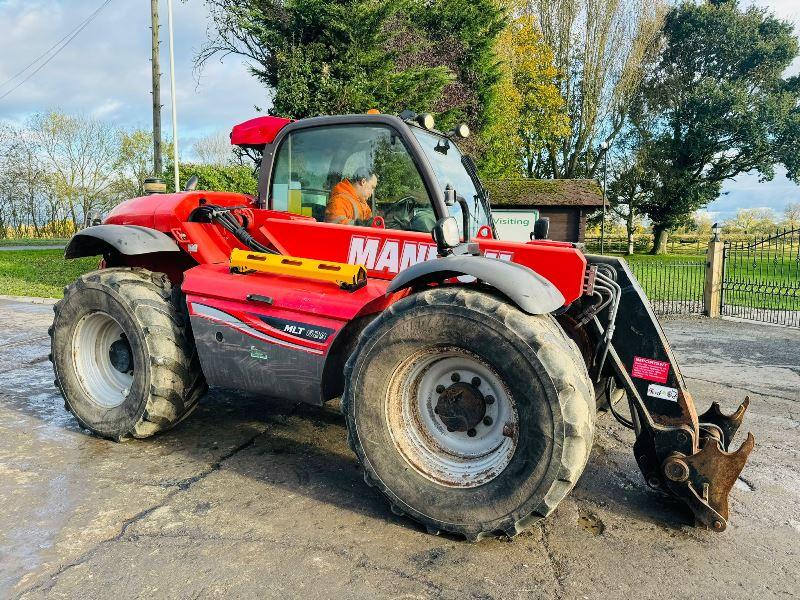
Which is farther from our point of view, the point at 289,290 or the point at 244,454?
the point at 244,454

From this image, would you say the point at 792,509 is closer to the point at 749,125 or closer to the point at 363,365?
the point at 363,365

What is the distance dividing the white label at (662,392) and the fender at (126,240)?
3.41 metres

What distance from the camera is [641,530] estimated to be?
3.01 m

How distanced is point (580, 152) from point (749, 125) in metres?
9.63

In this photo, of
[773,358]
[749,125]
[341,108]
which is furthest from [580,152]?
[773,358]

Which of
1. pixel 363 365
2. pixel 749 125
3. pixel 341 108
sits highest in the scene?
pixel 749 125

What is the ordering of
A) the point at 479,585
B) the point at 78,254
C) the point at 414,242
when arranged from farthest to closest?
the point at 78,254
the point at 414,242
the point at 479,585

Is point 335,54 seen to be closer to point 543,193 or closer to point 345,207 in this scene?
point 543,193

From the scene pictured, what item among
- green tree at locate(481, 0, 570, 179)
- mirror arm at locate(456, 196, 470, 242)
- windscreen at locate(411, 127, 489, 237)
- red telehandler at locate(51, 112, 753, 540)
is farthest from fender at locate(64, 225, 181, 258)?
green tree at locate(481, 0, 570, 179)

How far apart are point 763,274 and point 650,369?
10561mm

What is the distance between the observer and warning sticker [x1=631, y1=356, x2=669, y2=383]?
323 cm

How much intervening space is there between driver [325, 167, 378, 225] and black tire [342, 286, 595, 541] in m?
1.13

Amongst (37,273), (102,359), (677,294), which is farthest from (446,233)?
(37,273)

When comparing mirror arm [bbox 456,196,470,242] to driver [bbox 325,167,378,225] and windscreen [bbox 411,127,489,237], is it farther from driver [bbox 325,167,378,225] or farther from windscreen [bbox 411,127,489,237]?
driver [bbox 325,167,378,225]
